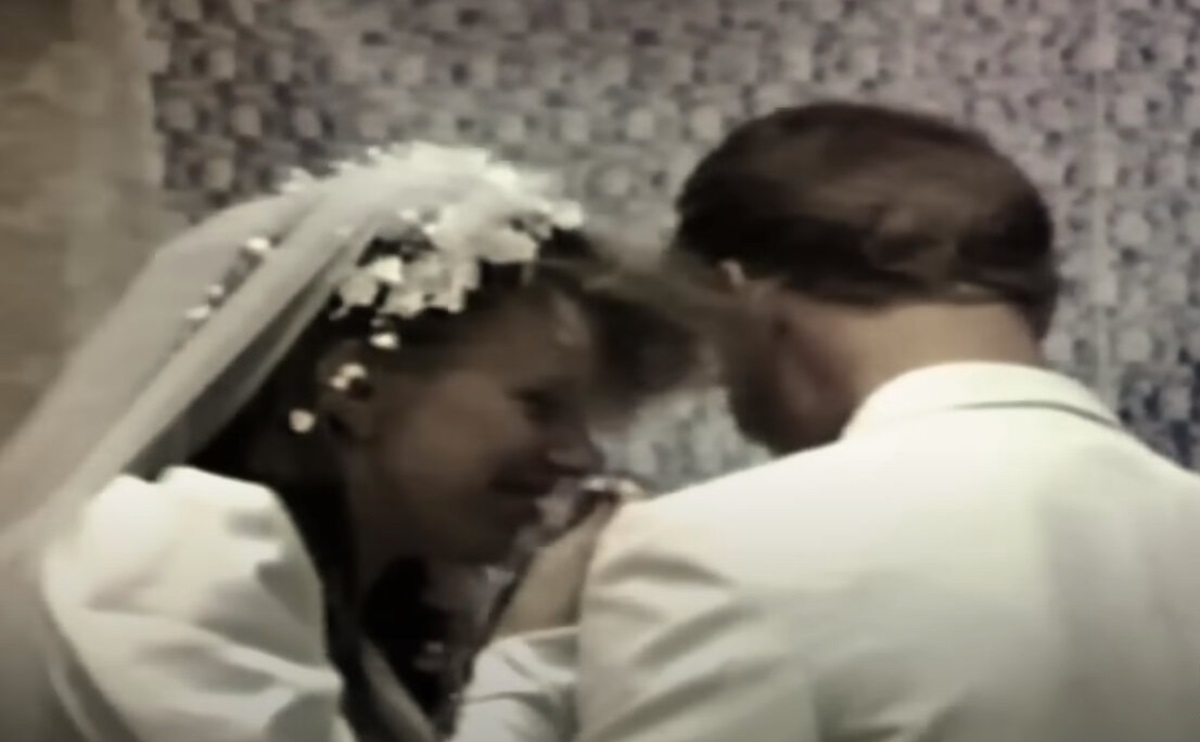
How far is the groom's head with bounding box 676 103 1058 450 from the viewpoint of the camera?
953 millimetres

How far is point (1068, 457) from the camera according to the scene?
2.83ft

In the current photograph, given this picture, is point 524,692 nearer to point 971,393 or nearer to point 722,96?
point 971,393

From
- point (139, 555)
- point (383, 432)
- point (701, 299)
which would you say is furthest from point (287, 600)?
point (701, 299)

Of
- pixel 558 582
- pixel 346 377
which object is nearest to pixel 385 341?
pixel 346 377

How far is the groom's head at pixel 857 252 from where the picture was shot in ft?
3.13

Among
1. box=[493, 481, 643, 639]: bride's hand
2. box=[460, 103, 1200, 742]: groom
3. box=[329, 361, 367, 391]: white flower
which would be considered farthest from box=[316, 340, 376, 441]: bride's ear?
box=[460, 103, 1200, 742]: groom

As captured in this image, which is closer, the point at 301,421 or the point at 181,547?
the point at 181,547

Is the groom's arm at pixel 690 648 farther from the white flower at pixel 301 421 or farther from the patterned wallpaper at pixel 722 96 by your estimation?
the patterned wallpaper at pixel 722 96

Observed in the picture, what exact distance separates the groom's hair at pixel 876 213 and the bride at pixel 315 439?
0.13m

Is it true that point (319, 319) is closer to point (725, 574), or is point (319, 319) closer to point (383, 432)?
point (383, 432)

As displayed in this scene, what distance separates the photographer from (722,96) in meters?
1.52

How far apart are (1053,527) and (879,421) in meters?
0.10

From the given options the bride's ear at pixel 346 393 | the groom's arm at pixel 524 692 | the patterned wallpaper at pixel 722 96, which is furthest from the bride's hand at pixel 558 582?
the patterned wallpaper at pixel 722 96

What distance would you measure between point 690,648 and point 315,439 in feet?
1.04
